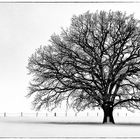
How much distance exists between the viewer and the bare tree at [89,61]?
4400cm

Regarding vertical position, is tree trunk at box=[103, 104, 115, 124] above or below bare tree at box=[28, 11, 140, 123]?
below

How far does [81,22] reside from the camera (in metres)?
43.9

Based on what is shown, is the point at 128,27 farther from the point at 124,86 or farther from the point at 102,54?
the point at 124,86

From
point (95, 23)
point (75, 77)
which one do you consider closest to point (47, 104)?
point (75, 77)

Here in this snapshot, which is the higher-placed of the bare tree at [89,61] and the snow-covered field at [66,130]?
the bare tree at [89,61]

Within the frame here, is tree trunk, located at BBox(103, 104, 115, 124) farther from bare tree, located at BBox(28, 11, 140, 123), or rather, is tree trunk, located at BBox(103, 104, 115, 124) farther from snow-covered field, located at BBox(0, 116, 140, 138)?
snow-covered field, located at BBox(0, 116, 140, 138)

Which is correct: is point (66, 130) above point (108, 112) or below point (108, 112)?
below

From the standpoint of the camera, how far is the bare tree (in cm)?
4400

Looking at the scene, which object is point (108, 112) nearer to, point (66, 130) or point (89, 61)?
point (89, 61)

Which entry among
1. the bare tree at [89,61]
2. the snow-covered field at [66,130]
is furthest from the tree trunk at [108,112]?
the snow-covered field at [66,130]

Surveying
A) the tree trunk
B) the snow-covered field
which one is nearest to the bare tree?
the tree trunk

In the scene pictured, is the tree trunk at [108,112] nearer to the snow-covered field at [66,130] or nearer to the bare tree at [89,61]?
the bare tree at [89,61]

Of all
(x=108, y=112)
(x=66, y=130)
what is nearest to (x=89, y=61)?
(x=108, y=112)

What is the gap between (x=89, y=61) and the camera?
44.1 meters
